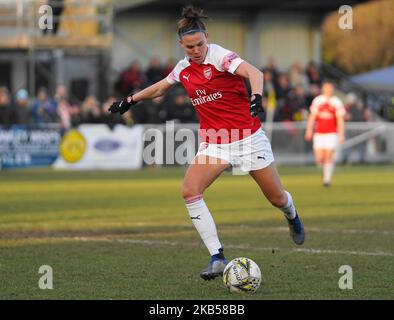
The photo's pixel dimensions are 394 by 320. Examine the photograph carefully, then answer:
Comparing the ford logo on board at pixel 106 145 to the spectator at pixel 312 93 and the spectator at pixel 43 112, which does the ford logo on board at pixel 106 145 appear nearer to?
the spectator at pixel 43 112

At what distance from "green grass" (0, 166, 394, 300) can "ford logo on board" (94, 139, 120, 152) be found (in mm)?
6089

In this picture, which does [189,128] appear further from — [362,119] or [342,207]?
[342,207]

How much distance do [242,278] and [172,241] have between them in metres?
3.95

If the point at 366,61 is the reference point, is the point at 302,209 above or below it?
below

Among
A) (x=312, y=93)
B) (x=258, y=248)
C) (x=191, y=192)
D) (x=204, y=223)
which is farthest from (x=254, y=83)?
(x=312, y=93)

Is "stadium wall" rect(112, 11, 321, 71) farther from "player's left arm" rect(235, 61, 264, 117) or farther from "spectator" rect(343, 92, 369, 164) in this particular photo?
"player's left arm" rect(235, 61, 264, 117)

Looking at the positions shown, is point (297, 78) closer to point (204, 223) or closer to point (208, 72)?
point (208, 72)

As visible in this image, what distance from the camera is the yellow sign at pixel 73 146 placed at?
2838 centimetres

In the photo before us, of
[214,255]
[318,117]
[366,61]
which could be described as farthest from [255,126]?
[366,61]

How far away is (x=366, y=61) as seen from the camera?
59375mm

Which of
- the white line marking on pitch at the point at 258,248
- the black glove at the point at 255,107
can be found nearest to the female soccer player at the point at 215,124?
the black glove at the point at 255,107

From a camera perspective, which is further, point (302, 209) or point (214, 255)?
point (302, 209)

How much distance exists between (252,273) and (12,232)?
5.52 metres

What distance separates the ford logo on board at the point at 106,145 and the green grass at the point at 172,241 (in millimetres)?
6089
